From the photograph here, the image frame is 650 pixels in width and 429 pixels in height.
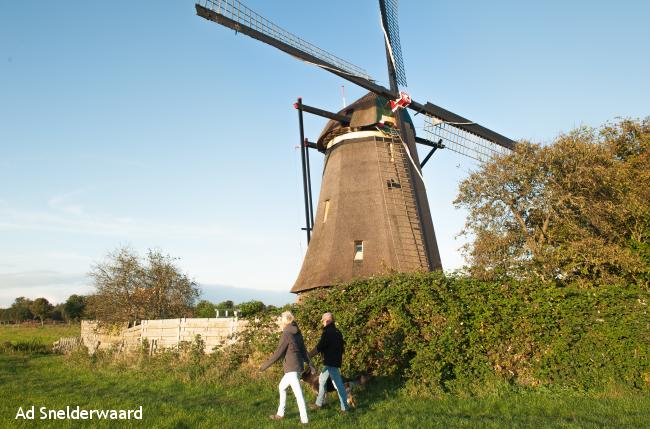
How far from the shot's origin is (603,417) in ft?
24.5

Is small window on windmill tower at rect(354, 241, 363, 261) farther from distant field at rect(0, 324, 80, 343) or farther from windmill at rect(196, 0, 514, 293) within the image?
distant field at rect(0, 324, 80, 343)

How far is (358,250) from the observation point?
66.1 feet

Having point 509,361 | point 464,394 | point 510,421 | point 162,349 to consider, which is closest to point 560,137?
point 509,361

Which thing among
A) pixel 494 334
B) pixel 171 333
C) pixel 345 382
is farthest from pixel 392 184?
pixel 345 382

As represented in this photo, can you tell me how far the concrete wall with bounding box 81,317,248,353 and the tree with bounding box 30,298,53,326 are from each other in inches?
2981

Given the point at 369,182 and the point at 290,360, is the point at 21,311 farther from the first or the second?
the point at 290,360

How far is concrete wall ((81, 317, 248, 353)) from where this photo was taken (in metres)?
14.3

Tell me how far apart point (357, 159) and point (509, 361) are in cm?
1329

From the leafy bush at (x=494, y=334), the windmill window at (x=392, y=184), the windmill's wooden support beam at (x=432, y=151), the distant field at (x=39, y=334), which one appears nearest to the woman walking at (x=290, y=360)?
the leafy bush at (x=494, y=334)

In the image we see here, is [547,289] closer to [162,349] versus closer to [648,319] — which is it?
[648,319]

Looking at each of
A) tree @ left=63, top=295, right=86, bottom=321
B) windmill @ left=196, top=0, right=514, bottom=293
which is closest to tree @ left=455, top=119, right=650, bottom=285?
windmill @ left=196, top=0, right=514, bottom=293

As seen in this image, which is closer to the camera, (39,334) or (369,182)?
(369,182)

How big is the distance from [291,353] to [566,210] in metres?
10.3

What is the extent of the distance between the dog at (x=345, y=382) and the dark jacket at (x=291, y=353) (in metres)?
0.78
